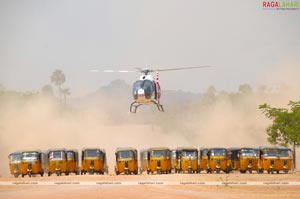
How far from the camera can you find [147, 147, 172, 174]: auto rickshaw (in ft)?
237

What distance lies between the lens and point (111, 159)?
13712 cm

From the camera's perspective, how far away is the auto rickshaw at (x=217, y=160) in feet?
239

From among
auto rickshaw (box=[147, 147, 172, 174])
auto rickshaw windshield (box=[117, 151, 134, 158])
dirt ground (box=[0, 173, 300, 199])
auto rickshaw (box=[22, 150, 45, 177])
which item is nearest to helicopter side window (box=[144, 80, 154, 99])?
auto rickshaw (box=[147, 147, 172, 174])

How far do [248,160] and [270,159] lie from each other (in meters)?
2.31

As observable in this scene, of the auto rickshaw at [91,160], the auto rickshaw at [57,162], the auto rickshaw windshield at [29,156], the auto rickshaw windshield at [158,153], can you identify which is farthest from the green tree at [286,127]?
the auto rickshaw windshield at [29,156]

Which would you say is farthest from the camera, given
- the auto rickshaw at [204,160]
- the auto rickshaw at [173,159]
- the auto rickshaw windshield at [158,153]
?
the auto rickshaw at [173,159]

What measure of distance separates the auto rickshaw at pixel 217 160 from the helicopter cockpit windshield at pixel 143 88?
8.17 m

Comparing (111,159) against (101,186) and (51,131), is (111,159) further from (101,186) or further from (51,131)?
(101,186)

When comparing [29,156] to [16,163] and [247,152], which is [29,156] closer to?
[16,163]

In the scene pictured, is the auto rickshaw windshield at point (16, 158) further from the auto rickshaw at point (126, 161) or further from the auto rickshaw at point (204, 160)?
the auto rickshaw at point (204, 160)

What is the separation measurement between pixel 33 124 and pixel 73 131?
13.9 m

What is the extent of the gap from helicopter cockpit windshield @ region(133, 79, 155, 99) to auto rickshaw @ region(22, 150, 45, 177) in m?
10.9

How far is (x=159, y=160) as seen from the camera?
236 feet

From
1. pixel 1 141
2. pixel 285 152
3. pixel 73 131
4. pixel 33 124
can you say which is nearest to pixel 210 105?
pixel 73 131
